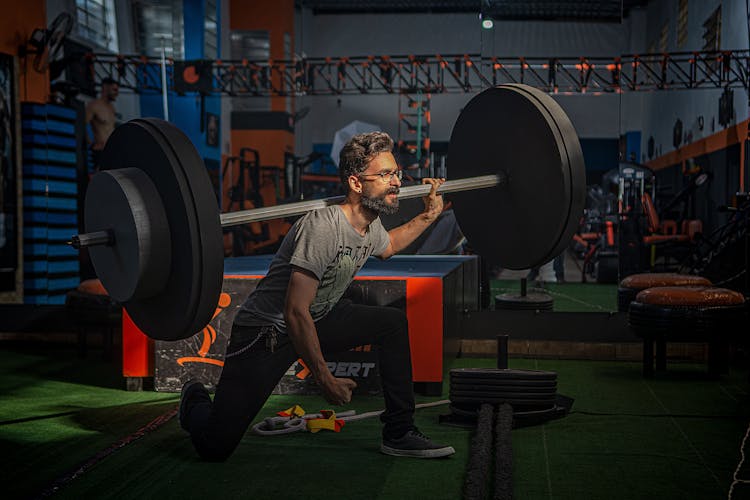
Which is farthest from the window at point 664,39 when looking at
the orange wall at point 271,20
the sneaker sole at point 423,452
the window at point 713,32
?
the sneaker sole at point 423,452

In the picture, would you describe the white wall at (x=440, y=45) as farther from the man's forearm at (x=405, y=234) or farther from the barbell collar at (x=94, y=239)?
the barbell collar at (x=94, y=239)

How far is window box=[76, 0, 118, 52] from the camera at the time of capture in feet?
26.3

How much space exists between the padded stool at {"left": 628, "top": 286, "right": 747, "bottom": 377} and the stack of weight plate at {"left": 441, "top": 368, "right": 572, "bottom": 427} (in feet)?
3.61

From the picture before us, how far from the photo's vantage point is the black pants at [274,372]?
2588 mm

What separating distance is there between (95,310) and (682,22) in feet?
16.4

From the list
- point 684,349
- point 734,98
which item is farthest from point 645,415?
point 734,98

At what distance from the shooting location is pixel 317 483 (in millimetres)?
2572

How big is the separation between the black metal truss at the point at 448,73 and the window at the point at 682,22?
18cm

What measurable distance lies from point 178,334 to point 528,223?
1075 mm

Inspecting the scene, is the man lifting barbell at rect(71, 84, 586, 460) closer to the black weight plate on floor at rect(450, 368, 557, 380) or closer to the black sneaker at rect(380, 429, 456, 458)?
the black sneaker at rect(380, 429, 456, 458)

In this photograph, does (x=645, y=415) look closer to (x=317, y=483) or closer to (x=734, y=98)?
(x=317, y=483)

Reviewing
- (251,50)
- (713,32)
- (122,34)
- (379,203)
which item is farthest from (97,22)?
(379,203)

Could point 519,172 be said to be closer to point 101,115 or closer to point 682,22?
point 682,22

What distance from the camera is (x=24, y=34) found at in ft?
23.6
